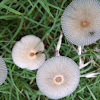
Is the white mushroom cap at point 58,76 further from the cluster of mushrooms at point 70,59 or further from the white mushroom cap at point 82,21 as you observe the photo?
the white mushroom cap at point 82,21

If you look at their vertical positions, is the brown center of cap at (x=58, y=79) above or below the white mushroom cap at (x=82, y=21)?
below

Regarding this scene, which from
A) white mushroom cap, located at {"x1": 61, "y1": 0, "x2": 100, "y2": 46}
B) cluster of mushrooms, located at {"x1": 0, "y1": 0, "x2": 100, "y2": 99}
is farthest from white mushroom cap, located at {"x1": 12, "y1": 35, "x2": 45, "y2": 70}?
white mushroom cap, located at {"x1": 61, "y1": 0, "x2": 100, "y2": 46}

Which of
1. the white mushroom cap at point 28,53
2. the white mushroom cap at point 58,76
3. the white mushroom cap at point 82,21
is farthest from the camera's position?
the white mushroom cap at point 28,53

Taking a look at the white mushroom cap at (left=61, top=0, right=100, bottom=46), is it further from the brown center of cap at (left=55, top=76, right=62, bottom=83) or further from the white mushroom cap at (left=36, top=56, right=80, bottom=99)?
the brown center of cap at (left=55, top=76, right=62, bottom=83)

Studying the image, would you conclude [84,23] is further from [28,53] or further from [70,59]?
[28,53]

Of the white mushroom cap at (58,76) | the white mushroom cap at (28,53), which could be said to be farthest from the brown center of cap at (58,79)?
the white mushroom cap at (28,53)

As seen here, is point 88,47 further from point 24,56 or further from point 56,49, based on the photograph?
point 24,56
